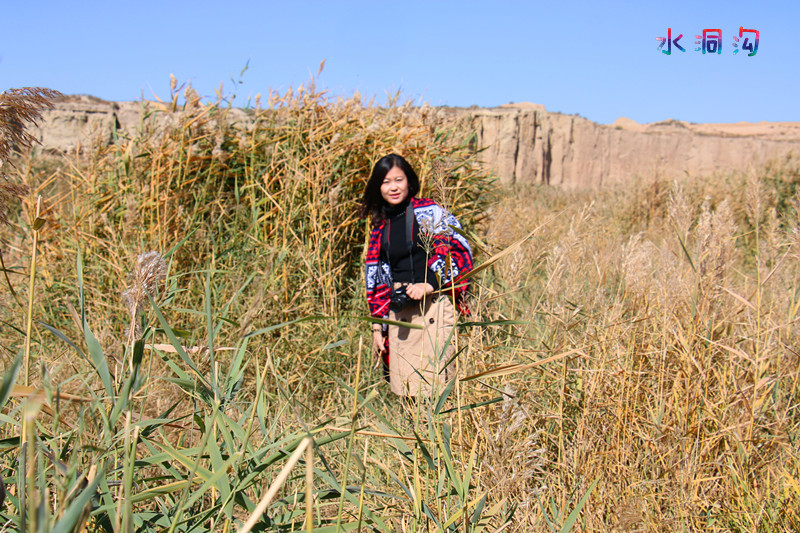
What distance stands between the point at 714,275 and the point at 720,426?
2.08 ft

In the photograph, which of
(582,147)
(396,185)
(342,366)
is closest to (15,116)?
(396,185)

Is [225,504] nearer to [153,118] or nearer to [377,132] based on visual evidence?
[377,132]

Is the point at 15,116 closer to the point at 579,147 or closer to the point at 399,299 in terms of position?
the point at 399,299

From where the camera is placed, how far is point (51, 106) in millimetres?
1283

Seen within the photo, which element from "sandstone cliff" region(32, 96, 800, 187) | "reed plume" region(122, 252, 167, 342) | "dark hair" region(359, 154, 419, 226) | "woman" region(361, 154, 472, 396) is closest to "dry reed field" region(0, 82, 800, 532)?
"reed plume" region(122, 252, 167, 342)

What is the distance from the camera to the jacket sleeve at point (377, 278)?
130 inches

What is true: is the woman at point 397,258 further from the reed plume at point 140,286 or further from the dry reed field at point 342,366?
the reed plume at point 140,286

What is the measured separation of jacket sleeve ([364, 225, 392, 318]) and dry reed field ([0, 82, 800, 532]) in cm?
35

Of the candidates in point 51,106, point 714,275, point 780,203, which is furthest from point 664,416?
point 780,203

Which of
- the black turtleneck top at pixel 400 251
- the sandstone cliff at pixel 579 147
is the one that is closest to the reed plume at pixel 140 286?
the black turtleneck top at pixel 400 251

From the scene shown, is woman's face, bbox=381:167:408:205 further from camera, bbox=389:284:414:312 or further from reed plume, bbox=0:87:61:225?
reed plume, bbox=0:87:61:225

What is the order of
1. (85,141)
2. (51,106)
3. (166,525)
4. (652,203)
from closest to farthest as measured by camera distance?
(166,525), (51,106), (85,141), (652,203)

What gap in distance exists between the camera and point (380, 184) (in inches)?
129

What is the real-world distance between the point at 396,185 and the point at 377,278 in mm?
614
